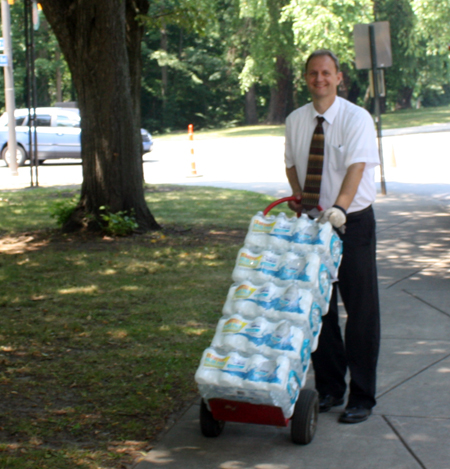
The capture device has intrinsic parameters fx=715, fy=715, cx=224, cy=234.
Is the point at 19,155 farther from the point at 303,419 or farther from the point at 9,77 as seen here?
the point at 303,419

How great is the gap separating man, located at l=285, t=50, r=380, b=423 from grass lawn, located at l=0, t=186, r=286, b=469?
1076 millimetres

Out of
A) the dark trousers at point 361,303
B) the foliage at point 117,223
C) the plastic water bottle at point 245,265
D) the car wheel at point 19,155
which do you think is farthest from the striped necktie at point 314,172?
the car wheel at point 19,155

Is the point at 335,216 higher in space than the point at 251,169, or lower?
lower

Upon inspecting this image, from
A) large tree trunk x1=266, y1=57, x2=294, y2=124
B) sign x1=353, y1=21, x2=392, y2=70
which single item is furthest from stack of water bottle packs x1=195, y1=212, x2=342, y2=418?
large tree trunk x1=266, y1=57, x2=294, y2=124

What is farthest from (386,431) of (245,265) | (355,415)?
(245,265)

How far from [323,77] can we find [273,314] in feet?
4.39

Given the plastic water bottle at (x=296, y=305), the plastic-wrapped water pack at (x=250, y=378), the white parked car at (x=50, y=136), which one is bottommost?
the plastic-wrapped water pack at (x=250, y=378)

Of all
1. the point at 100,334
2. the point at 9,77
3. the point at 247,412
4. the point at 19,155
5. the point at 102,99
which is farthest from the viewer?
the point at 19,155

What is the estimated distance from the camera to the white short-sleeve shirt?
3.86m

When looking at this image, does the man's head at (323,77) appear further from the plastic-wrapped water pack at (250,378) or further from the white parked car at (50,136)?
the white parked car at (50,136)

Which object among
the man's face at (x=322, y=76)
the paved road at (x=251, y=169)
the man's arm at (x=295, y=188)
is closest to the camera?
the man's face at (x=322, y=76)

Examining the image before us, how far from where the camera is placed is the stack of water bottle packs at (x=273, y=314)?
3.43 metres

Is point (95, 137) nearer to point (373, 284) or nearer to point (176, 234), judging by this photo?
point (176, 234)

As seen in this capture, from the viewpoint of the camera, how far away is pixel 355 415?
4.01 m
